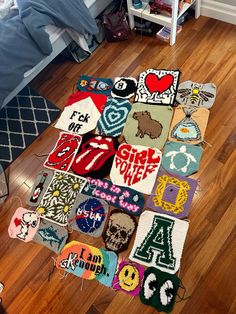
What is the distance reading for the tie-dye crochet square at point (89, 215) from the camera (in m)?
1.65

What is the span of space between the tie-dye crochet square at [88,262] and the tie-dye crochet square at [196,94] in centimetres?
103

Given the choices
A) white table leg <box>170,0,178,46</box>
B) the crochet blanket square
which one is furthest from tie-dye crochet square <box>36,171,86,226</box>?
white table leg <box>170,0,178,46</box>

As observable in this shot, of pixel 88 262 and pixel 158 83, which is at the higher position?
pixel 158 83

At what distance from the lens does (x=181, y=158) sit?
5.64 feet

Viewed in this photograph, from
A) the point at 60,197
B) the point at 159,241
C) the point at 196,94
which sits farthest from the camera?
the point at 196,94

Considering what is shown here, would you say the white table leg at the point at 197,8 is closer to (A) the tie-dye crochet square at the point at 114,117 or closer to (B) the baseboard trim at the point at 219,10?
(B) the baseboard trim at the point at 219,10

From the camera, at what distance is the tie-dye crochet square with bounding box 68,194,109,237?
165cm

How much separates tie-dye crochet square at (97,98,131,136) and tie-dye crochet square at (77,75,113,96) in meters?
0.11

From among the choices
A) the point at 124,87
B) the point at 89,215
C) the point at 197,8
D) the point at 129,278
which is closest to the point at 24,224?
the point at 89,215

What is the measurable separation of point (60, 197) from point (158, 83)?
968 mm

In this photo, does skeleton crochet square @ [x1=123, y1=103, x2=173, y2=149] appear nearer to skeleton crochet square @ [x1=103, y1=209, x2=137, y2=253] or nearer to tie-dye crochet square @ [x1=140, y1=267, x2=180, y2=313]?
skeleton crochet square @ [x1=103, y1=209, x2=137, y2=253]

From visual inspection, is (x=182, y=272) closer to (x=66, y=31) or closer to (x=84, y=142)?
(x=84, y=142)

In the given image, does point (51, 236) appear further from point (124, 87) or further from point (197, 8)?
point (197, 8)

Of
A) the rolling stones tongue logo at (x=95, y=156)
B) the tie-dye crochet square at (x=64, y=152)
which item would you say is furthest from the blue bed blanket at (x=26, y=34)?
the rolling stones tongue logo at (x=95, y=156)
